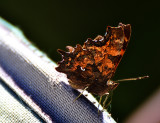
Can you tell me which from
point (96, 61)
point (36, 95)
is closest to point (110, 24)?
point (96, 61)

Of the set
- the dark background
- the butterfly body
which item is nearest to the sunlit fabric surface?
the butterfly body

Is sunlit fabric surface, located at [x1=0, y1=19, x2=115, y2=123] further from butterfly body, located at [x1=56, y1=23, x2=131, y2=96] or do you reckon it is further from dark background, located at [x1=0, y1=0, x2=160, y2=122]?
dark background, located at [x1=0, y1=0, x2=160, y2=122]

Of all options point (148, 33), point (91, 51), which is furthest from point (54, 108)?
point (148, 33)

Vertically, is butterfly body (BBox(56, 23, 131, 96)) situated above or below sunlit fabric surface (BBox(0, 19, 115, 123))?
above

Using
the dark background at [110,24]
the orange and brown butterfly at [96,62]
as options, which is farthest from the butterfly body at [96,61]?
the dark background at [110,24]

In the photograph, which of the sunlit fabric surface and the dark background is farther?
the dark background
